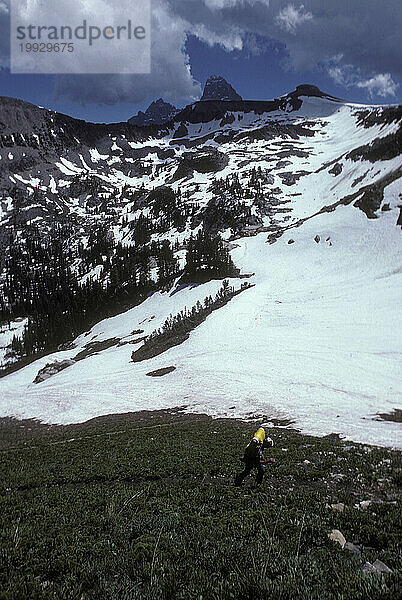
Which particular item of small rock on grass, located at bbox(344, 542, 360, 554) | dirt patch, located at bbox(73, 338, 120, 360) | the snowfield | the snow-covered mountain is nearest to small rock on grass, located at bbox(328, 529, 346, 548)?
small rock on grass, located at bbox(344, 542, 360, 554)

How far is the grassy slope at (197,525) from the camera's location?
627 centimetres

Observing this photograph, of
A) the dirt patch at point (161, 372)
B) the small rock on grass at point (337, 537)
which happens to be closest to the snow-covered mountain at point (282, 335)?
the dirt patch at point (161, 372)

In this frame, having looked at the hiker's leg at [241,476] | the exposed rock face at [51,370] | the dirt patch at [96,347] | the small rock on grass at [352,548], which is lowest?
the exposed rock face at [51,370]

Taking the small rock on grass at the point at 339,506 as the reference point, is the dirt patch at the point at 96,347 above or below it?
below

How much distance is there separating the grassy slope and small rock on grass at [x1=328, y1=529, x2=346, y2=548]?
0.53ft

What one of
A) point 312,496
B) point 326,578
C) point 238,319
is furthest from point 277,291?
point 326,578

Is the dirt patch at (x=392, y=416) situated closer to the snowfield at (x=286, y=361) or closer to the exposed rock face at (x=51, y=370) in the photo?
the snowfield at (x=286, y=361)

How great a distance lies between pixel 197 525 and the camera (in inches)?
355

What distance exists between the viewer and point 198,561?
23.5 feet

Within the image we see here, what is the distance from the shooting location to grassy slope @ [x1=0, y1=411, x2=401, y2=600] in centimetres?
627

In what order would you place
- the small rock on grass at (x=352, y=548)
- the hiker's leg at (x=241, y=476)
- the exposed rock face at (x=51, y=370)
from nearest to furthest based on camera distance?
the small rock on grass at (x=352, y=548) < the hiker's leg at (x=241, y=476) < the exposed rock face at (x=51, y=370)

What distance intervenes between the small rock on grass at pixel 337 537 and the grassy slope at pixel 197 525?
0.16m

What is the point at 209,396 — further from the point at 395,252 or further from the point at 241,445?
the point at 395,252

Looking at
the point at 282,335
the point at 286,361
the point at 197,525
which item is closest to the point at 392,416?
the point at 286,361
